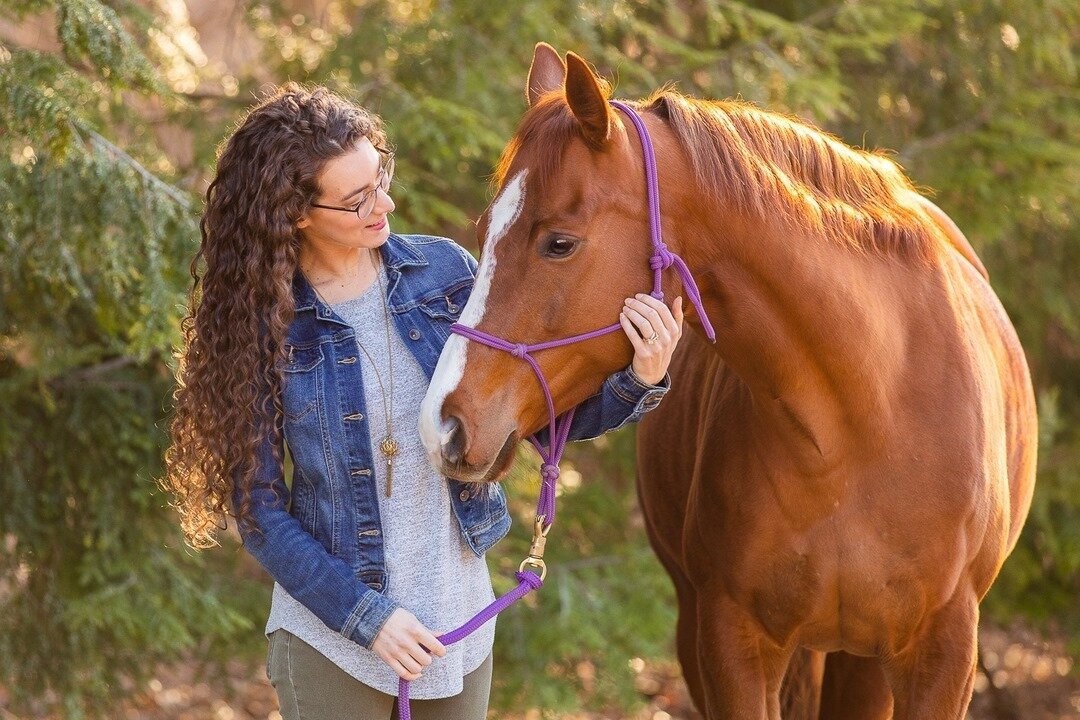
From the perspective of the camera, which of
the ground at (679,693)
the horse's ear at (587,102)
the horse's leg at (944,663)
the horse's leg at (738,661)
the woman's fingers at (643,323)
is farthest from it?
the ground at (679,693)

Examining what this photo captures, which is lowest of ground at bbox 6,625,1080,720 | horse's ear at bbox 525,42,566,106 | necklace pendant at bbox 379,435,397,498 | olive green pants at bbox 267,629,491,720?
ground at bbox 6,625,1080,720

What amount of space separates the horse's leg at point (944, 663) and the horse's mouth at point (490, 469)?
100cm

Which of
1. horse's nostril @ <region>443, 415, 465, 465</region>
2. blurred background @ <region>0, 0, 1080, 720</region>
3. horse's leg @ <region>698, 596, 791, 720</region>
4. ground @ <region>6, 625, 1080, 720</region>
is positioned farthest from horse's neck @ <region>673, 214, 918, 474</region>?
ground @ <region>6, 625, 1080, 720</region>

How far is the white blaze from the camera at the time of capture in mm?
1789

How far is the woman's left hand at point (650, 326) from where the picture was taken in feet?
6.17

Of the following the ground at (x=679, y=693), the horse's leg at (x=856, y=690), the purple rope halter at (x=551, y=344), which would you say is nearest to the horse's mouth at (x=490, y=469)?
the purple rope halter at (x=551, y=344)

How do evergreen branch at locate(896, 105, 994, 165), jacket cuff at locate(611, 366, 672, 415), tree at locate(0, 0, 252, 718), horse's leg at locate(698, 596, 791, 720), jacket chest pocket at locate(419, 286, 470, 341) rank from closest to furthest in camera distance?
jacket cuff at locate(611, 366, 672, 415) < jacket chest pocket at locate(419, 286, 470, 341) < horse's leg at locate(698, 596, 791, 720) < tree at locate(0, 0, 252, 718) < evergreen branch at locate(896, 105, 994, 165)

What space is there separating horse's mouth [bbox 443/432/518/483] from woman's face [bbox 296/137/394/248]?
0.48 m

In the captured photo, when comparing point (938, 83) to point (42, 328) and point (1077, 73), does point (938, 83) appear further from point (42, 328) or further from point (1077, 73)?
point (42, 328)

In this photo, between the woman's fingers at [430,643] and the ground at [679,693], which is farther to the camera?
the ground at [679,693]

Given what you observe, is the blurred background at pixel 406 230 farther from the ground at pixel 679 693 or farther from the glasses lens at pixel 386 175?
the glasses lens at pixel 386 175

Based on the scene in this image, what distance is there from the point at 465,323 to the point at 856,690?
164 centimetres

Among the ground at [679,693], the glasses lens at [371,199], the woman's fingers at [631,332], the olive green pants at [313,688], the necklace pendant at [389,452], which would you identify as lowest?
the ground at [679,693]

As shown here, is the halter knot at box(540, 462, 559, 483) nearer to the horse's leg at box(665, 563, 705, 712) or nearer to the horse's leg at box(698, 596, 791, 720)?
the horse's leg at box(698, 596, 791, 720)
